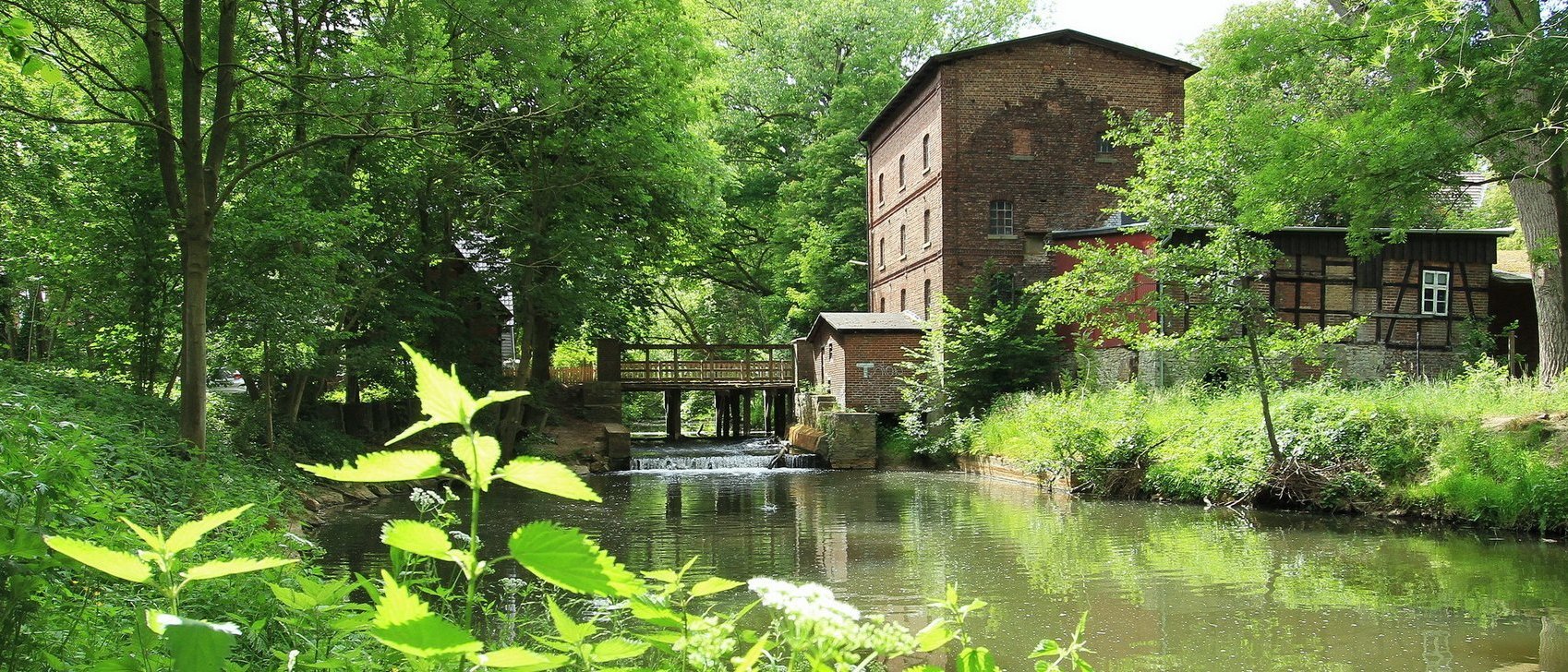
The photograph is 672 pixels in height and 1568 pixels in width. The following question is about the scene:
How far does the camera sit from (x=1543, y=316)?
15.1m

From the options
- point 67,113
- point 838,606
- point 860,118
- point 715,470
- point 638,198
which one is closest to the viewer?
point 838,606

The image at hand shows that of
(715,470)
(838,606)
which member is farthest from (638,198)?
(838,606)

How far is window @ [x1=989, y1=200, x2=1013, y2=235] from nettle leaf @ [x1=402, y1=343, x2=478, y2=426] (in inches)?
1078

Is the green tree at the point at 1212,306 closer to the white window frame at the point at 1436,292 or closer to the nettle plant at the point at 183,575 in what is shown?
the white window frame at the point at 1436,292

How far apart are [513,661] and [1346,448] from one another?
1532 cm

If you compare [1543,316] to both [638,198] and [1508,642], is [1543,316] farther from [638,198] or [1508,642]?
[638,198]

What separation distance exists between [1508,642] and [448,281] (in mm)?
20885

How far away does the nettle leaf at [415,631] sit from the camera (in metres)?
1.06

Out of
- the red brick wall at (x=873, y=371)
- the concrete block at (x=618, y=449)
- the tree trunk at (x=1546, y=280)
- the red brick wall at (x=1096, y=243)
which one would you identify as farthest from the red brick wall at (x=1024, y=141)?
the tree trunk at (x=1546, y=280)

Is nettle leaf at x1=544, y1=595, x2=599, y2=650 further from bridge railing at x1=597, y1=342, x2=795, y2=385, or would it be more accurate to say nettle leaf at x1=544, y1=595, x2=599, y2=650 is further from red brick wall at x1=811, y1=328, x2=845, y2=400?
bridge railing at x1=597, y1=342, x2=795, y2=385

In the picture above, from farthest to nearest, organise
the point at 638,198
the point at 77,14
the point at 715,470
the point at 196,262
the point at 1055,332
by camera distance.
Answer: the point at 1055,332
the point at 715,470
the point at 638,198
the point at 77,14
the point at 196,262

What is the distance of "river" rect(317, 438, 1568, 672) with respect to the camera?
7.42m

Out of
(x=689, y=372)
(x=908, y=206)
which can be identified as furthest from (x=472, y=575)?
(x=689, y=372)

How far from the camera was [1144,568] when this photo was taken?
1037 cm
